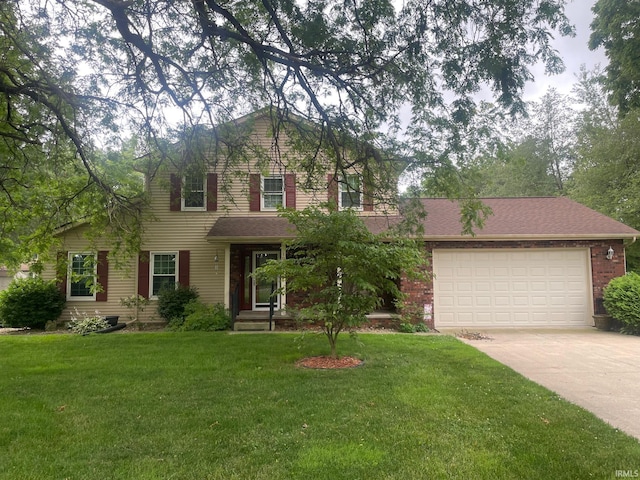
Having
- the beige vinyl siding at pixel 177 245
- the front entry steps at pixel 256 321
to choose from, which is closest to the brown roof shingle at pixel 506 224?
the beige vinyl siding at pixel 177 245

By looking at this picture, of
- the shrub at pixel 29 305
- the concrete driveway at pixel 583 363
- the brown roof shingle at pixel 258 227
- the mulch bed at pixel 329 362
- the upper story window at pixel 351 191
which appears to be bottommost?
the concrete driveway at pixel 583 363

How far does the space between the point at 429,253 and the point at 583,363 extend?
4.87 m

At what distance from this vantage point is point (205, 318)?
35.3 ft

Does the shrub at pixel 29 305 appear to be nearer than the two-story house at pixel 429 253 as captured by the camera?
No

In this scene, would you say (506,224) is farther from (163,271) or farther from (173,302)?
(163,271)

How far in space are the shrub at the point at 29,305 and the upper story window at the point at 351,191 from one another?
929 cm

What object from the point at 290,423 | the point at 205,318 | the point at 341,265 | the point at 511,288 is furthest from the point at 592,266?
the point at 205,318

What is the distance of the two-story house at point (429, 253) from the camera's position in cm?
1089

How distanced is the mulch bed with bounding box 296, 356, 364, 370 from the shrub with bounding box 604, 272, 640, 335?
7714 millimetres

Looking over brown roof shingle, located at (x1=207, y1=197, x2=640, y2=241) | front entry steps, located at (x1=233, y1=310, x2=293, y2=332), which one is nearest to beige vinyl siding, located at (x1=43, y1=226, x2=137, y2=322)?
brown roof shingle, located at (x1=207, y1=197, x2=640, y2=241)

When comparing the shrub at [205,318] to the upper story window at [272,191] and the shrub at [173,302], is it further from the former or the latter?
the upper story window at [272,191]

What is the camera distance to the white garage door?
36.0 feet

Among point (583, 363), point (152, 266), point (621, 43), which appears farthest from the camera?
point (152, 266)

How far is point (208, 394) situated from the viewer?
16.7 ft
